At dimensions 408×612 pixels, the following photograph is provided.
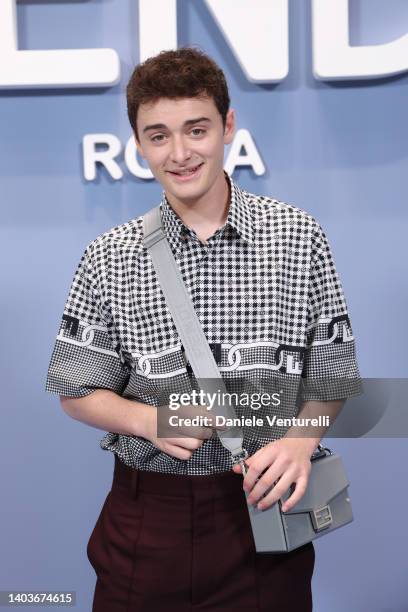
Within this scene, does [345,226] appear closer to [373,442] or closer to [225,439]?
[373,442]

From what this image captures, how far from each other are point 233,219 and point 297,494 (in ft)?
1.44

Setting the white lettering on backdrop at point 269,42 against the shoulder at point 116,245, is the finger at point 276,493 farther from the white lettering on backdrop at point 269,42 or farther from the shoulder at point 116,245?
the white lettering on backdrop at point 269,42

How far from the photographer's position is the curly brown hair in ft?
4.05

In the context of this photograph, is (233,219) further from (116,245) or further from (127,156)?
(127,156)

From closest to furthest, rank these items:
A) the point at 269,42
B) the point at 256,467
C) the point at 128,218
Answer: the point at 256,467, the point at 269,42, the point at 128,218

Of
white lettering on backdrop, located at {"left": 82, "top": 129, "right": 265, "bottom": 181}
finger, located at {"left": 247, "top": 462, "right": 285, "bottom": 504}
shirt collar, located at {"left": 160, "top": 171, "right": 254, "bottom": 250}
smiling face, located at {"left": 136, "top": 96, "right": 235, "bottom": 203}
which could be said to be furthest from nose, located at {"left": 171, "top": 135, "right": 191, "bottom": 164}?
white lettering on backdrop, located at {"left": 82, "top": 129, "right": 265, "bottom": 181}

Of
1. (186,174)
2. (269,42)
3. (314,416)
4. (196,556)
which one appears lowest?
(196,556)

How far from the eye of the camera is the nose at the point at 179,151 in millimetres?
1247

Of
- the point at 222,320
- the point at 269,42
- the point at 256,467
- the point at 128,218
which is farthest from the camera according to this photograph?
the point at 128,218

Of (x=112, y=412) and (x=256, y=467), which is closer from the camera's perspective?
(x=256, y=467)

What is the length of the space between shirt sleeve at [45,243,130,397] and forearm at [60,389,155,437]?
0.05ft

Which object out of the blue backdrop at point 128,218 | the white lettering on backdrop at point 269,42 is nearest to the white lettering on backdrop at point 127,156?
the blue backdrop at point 128,218

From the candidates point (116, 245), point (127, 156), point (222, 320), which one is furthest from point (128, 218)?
point (222, 320)

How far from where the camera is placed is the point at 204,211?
4.34 ft
